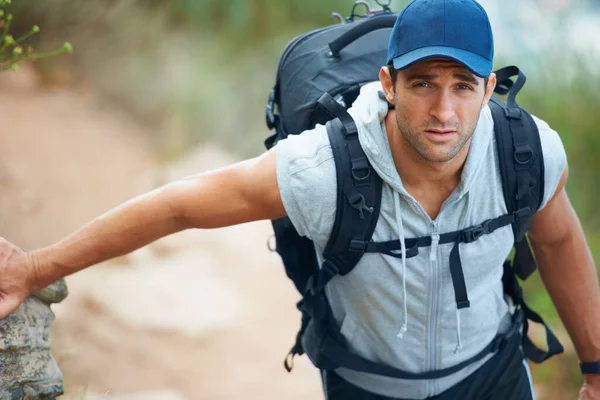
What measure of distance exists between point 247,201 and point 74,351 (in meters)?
2.74

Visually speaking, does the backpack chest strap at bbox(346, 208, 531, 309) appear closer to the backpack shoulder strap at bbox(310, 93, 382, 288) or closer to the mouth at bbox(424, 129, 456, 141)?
the backpack shoulder strap at bbox(310, 93, 382, 288)

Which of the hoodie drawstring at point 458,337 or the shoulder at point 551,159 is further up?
the shoulder at point 551,159

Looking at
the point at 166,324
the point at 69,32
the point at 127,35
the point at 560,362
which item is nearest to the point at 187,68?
the point at 127,35

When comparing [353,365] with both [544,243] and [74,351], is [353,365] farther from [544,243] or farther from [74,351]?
[74,351]

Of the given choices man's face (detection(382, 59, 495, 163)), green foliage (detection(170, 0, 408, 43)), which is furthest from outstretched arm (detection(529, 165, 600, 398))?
green foliage (detection(170, 0, 408, 43))

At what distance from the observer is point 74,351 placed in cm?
466

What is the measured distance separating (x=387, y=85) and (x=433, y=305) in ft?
2.09

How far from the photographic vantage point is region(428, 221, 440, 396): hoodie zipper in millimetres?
2328

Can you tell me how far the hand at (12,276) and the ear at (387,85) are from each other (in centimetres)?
107

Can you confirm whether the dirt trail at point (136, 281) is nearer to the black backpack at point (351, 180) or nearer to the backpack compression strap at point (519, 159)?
the black backpack at point (351, 180)

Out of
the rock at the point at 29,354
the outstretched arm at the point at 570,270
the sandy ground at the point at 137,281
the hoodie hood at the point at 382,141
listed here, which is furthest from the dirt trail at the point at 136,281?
the outstretched arm at the point at 570,270

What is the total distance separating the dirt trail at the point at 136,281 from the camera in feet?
15.7

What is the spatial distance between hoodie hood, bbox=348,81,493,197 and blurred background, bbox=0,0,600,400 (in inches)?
71.9

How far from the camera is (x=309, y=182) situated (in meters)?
2.19
